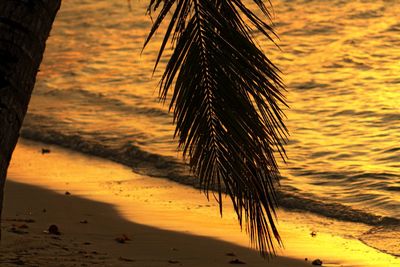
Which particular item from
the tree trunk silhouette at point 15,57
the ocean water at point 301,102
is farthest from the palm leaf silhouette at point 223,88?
the ocean water at point 301,102

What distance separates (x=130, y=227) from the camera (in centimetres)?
827

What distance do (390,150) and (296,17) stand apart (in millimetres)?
8129

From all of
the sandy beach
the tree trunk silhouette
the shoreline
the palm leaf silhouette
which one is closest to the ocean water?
the shoreline

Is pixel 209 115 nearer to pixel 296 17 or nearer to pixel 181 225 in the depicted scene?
pixel 181 225

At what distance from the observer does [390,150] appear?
11.1 meters

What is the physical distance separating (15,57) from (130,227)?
4240 millimetres

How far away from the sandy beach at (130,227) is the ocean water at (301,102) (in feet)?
1.42

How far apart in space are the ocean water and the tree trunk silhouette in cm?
443

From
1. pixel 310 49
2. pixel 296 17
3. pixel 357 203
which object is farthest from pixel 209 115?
pixel 296 17

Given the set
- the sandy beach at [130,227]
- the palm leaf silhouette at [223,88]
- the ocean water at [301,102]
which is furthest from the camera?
the ocean water at [301,102]

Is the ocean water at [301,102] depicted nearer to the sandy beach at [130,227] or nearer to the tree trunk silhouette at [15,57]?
the sandy beach at [130,227]

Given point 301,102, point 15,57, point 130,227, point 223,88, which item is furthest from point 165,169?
point 15,57

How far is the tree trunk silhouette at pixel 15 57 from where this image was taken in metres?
4.14

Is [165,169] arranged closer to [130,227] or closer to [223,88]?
[130,227]
